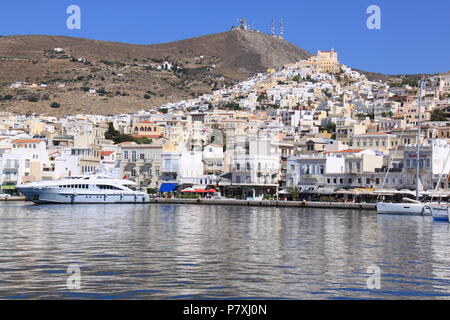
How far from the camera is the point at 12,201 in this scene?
81.0 m

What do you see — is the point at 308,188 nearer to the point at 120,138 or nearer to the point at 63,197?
the point at 63,197

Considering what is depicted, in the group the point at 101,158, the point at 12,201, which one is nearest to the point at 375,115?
the point at 101,158

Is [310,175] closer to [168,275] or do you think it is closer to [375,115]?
[168,275]

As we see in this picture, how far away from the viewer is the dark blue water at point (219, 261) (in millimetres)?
19469

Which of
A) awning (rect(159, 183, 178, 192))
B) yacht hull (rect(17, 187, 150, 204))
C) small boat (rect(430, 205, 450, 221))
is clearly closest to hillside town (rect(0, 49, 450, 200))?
awning (rect(159, 183, 178, 192))

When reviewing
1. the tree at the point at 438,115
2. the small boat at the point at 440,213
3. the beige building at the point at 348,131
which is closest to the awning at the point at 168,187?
the beige building at the point at 348,131

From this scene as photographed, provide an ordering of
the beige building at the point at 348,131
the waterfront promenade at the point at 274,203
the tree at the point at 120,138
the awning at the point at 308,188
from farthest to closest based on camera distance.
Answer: the tree at the point at 120,138 < the beige building at the point at 348,131 < the awning at the point at 308,188 < the waterfront promenade at the point at 274,203

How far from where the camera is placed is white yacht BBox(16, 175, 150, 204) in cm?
7331

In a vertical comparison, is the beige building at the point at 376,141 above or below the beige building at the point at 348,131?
below

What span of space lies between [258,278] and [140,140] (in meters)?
92.4

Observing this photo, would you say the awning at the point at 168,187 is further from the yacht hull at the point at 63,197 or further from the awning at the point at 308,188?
the awning at the point at 308,188

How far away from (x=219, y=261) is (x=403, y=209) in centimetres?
3744

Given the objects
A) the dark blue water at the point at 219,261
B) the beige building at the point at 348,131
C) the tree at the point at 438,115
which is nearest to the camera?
the dark blue water at the point at 219,261

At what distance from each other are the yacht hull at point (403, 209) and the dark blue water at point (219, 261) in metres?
16.2
